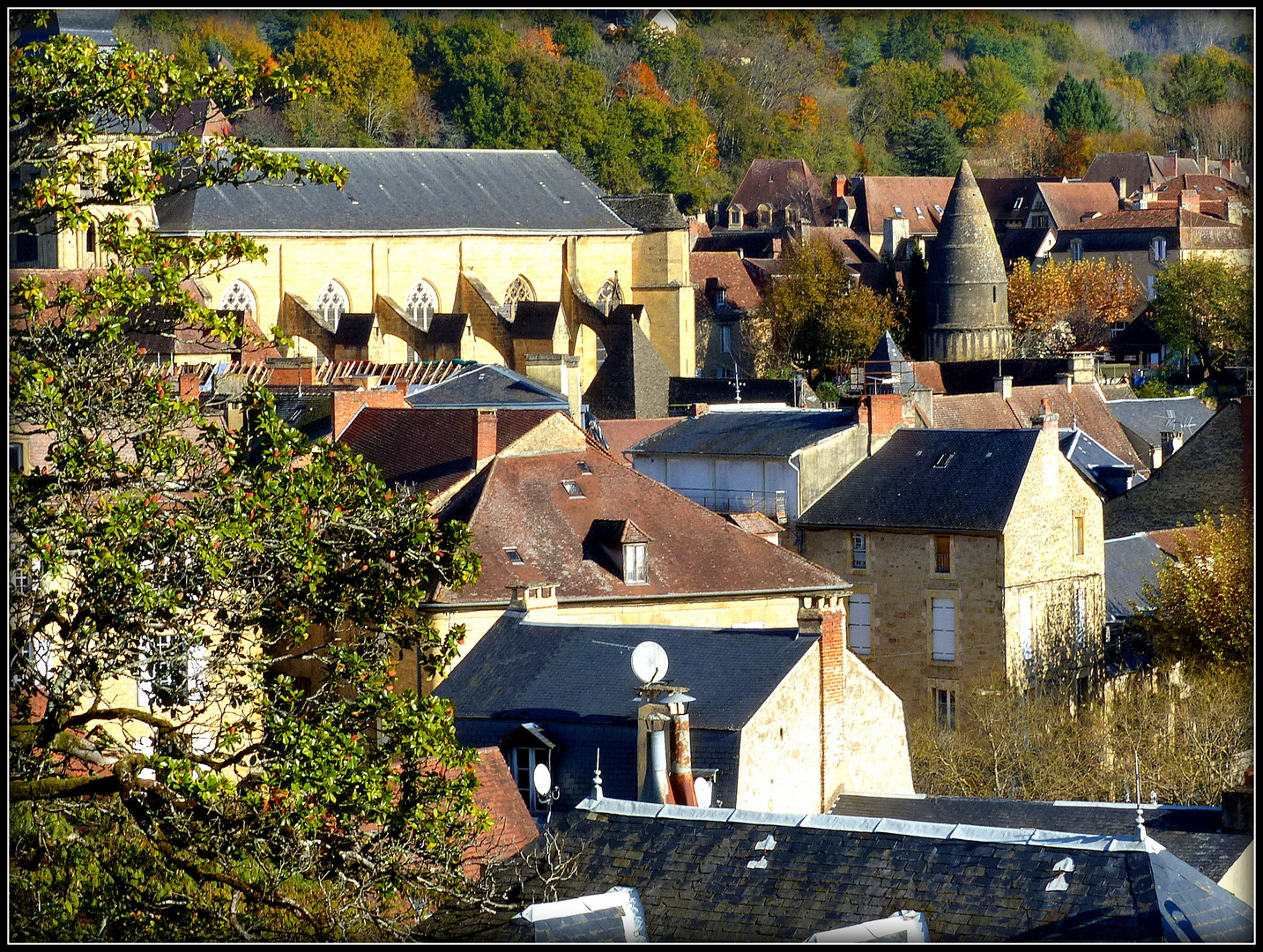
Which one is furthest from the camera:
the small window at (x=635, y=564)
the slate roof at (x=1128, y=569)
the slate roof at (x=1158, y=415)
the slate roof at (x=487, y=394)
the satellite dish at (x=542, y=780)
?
the slate roof at (x=1158, y=415)

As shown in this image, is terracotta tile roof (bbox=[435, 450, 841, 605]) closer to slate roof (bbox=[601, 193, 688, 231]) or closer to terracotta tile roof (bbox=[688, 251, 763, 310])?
slate roof (bbox=[601, 193, 688, 231])

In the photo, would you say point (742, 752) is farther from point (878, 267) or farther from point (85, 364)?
point (878, 267)

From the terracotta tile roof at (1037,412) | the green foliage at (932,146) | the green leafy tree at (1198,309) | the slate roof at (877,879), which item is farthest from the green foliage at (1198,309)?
the slate roof at (877,879)

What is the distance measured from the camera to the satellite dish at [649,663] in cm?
2225

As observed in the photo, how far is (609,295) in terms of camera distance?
243 ft

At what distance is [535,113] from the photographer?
Result: 101 metres

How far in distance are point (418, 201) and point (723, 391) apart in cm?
1198

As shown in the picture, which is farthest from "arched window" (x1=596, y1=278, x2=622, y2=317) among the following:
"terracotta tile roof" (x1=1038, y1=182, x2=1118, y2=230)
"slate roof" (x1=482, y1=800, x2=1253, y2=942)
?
"slate roof" (x1=482, y1=800, x2=1253, y2=942)

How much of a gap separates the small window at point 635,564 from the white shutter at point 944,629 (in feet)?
26.8

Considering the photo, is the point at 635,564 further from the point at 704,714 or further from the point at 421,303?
→ the point at 421,303

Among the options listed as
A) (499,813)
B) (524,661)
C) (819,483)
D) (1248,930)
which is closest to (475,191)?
(819,483)

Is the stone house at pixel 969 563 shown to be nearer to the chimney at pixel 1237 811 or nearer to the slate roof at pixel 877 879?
the chimney at pixel 1237 811

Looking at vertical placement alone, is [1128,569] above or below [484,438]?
below

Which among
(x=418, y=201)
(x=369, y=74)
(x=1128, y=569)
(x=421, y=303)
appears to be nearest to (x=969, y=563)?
(x=1128, y=569)
